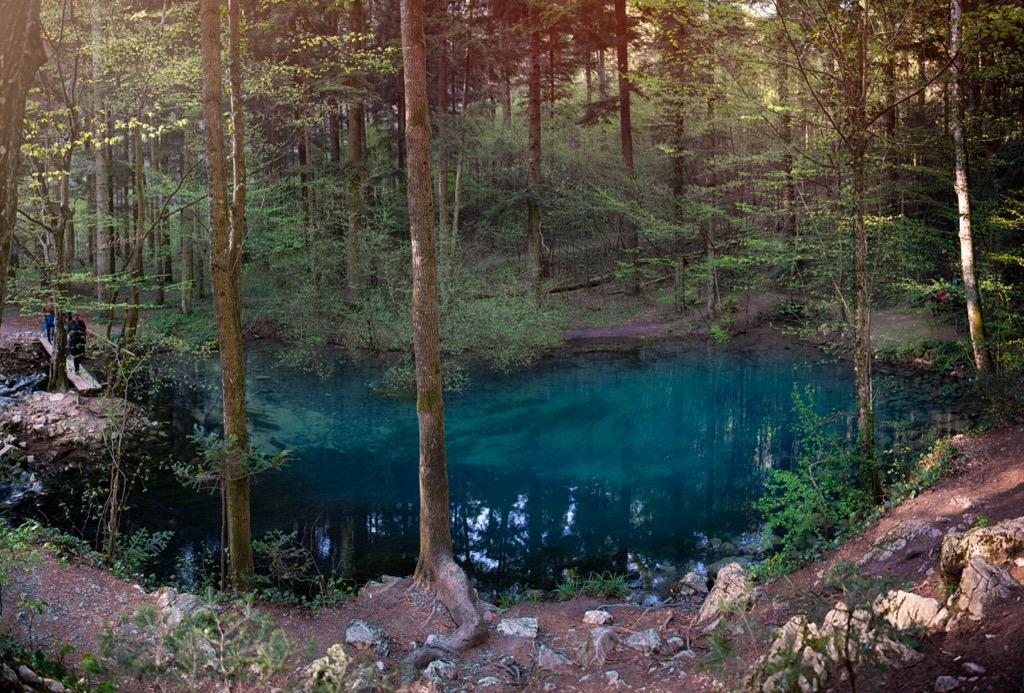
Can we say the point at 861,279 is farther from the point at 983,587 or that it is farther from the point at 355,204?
the point at 355,204

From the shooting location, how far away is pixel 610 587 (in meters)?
8.07

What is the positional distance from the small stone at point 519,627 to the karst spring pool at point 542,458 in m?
2.05

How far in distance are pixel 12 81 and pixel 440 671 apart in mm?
5177

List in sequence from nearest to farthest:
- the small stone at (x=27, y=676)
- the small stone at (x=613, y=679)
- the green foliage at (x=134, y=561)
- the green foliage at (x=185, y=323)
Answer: the small stone at (x=27, y=676) → the small stone at (x=613, y=679) → the green foliage at (x=134, y=561) → the green foliage at (x=185, y=323)

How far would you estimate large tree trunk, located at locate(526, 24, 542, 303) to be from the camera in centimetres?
2381

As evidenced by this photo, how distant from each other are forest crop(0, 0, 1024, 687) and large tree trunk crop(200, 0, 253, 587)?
3 cm

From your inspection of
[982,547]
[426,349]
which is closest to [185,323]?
[426,349]

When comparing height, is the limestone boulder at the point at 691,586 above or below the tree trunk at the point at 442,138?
below

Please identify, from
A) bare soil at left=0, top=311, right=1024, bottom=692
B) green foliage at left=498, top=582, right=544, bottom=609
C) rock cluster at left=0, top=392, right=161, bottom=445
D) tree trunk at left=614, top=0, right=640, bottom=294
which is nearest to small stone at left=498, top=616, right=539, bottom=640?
bare soil at left=0, top=311, right=1024, bottom=692

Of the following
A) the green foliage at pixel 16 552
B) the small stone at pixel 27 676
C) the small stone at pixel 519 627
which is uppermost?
the small stone at pixel 27 676

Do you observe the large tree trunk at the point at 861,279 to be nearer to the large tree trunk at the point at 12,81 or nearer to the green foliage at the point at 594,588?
the green foliage at the point at 594,588

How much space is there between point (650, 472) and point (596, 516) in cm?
249

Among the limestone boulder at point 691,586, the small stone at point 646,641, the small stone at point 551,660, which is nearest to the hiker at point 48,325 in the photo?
the small stone at point 551,660

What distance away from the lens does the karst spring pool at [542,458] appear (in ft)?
32.1
